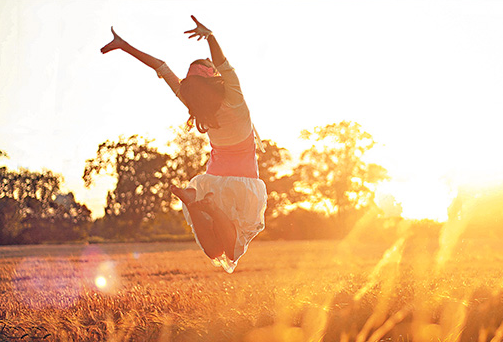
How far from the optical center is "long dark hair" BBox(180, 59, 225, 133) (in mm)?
5363

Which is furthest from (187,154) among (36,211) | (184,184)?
(36,211)

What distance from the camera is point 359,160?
169 feet

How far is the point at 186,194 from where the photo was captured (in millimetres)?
5871

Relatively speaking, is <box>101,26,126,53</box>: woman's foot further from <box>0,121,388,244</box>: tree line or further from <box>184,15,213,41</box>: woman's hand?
<box>0,121,388,244</box>: tree line

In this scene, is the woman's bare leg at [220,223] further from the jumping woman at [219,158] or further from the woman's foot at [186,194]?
the woman's foot at [186,194]

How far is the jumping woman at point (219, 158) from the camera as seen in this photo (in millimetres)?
5371

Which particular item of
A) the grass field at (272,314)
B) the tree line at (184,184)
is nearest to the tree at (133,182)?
the tree line at (184,184)

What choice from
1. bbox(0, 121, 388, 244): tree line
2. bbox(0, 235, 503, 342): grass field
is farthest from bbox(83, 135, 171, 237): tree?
bbox(0, 235, 503, 342): grass field

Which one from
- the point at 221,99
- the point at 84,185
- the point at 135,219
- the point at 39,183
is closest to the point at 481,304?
the point at 221,99

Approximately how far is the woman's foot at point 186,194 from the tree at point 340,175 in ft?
138

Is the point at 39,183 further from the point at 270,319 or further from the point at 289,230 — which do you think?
the point at 270,319

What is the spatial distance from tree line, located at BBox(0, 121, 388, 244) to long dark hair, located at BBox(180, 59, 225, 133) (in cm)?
3786

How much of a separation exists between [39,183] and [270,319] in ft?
184

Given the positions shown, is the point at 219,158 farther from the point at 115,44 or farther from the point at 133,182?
the point at 133,182
